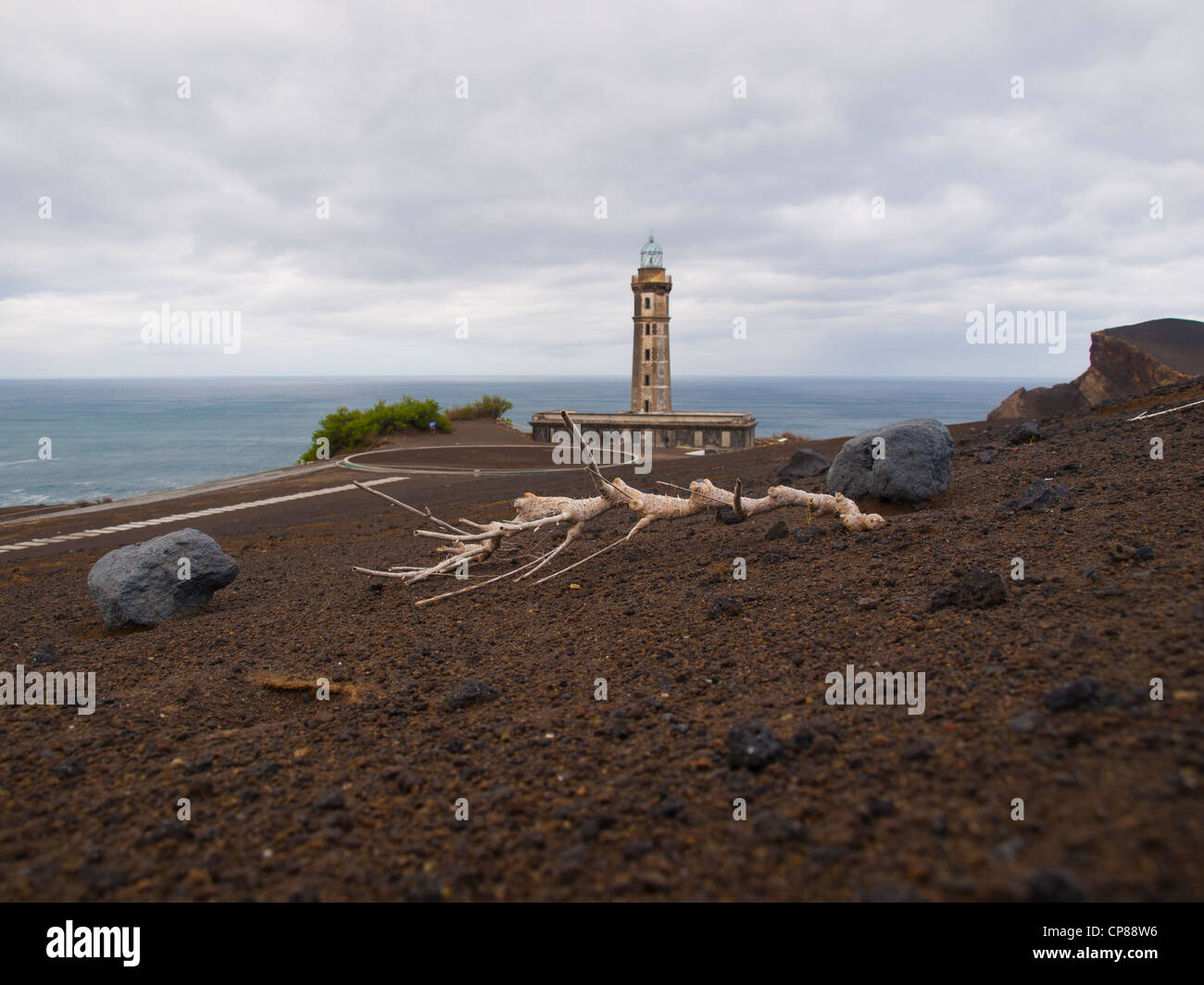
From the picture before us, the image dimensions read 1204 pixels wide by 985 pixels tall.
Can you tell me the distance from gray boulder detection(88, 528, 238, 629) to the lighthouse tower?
137 ft

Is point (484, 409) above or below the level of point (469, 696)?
above

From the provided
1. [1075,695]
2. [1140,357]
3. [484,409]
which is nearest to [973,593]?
[1075,695]

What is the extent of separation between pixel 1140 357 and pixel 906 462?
17.3 metres

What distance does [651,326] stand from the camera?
4825 centimetres

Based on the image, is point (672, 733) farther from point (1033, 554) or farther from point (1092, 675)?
point (1033, 554)

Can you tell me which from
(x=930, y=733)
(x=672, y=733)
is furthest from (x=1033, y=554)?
(x=672, y=733)

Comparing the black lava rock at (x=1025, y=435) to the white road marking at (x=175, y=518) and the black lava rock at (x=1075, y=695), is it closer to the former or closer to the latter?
the black lava rock at (x=1075, y=695)

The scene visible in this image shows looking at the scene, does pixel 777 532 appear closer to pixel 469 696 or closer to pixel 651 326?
pixel 469 696

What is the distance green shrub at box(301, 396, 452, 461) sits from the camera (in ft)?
142

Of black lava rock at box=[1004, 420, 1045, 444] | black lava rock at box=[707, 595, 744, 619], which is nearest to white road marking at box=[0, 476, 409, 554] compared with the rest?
black lava rock at box=[707, 595, 744, 619]

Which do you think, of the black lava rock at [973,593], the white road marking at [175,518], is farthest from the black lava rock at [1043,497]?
the white road marking at [175,518]

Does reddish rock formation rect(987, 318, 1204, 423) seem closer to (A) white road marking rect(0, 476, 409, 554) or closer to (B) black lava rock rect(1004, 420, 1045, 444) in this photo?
(B) black lava rock rect(1004, 420, 1045, 444)

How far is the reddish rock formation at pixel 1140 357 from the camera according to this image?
63.3 feet

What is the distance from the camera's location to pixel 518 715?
400cm
